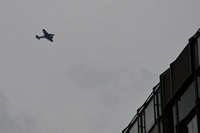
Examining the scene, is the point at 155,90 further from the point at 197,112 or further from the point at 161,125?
the point at 197,112

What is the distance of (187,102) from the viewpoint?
20.4 metres

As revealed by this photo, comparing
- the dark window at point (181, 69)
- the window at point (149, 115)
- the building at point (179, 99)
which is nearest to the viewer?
the building at point (179, 99)

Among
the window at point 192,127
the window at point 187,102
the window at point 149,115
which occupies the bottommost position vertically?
the window at point 192,127

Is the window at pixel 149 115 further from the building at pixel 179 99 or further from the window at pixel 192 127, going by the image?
the window at pixel 192 127

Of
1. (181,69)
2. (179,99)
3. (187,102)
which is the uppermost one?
(181,69)

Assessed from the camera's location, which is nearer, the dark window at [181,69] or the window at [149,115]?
the dark window at [181,69]

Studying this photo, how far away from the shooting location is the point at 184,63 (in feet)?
68.4

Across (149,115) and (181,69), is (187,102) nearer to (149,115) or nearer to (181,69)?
(181,69)

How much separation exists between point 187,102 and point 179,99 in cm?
99

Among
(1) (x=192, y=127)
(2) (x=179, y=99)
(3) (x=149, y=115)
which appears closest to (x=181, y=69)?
(2) (x=179, y=99)

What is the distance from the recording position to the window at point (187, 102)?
19.9 meters

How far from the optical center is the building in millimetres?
19516

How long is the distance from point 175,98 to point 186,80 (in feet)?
4.92

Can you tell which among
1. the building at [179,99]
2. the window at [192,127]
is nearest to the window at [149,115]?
the building at [179,99]
